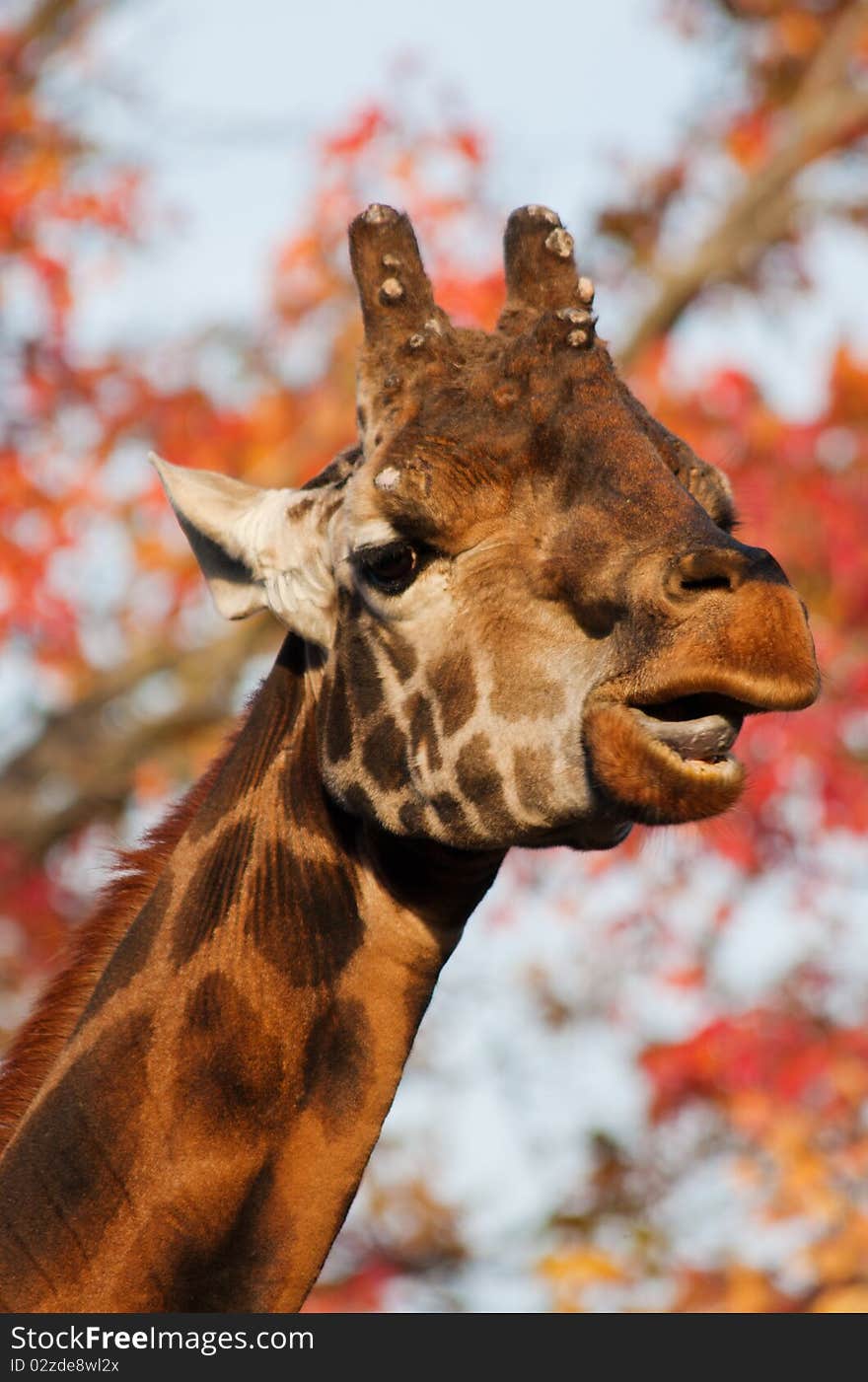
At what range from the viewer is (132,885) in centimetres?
527

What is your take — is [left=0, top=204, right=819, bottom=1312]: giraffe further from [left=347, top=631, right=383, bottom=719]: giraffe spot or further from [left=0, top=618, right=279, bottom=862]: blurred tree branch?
[left=0, top=618, right=279, bottom=862]: blurred tree branch

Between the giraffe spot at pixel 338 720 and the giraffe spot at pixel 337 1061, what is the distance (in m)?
0.69

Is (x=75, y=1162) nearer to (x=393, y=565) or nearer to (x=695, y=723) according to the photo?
(x=393, y=565)

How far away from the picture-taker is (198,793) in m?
5.43

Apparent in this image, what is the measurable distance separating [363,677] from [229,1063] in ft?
3.64

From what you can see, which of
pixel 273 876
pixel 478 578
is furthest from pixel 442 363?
pixel 273 876

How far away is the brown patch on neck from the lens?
16.6 ft

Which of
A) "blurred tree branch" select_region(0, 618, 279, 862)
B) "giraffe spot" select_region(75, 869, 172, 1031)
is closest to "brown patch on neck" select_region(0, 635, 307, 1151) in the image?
"giraffe spot" select_region(75, 869, 172, 1031)

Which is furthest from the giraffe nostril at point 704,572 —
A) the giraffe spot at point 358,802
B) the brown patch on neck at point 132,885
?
the brown patch on neck at point 132,885

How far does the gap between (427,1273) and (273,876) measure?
14.3 meters

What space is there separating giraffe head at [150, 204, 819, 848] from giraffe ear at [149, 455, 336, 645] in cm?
1

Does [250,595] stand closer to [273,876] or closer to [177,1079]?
[273,876]

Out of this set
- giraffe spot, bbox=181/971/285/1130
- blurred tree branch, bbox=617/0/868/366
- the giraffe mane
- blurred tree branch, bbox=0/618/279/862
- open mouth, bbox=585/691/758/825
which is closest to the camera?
open mouth, bbox=585/691/758/825

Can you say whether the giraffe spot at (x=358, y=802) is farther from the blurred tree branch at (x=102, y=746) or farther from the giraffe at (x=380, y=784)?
the blurred tree branch at (x=102, y=746)
